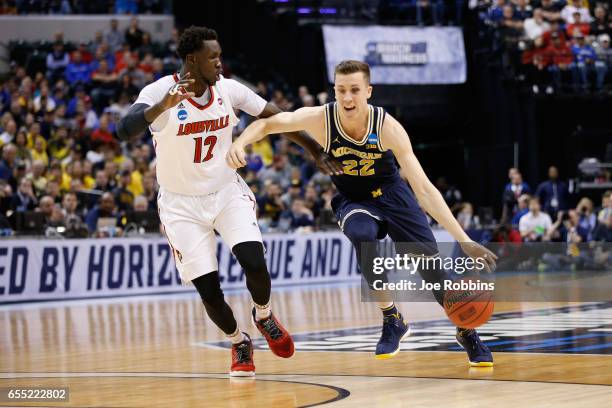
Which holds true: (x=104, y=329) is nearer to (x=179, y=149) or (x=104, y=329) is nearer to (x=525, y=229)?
(x=179, y=149)

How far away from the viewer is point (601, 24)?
2730 centimetres

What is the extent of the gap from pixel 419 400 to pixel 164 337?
5.38m

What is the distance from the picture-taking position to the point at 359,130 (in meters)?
8.26

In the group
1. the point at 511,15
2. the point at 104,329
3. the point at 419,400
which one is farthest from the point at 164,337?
the point at 511,15

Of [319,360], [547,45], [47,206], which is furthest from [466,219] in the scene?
[319,360]

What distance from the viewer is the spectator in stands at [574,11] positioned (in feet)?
88.9

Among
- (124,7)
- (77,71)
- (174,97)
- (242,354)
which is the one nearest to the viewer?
(174,97)

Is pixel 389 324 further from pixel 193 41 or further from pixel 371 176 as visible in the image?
pixel 193 41

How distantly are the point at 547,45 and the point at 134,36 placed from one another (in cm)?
933

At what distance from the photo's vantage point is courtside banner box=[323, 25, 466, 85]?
24.9 m

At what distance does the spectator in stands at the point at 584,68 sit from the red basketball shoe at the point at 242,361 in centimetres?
1881

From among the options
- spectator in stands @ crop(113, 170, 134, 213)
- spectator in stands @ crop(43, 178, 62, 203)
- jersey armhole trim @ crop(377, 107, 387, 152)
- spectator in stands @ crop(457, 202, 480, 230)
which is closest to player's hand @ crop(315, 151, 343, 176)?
jersey armhole trim @ crop(377, 107, 387, 152)

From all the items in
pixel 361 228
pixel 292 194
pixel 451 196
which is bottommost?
pixel 451 196

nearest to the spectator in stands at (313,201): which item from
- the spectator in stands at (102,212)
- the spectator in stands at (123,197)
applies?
the spectator in stands at (123,197)
